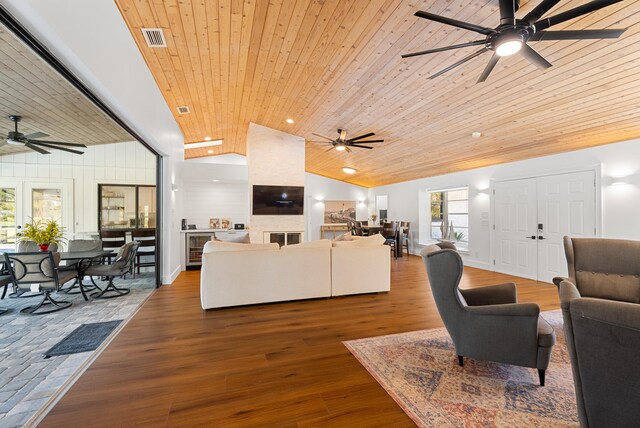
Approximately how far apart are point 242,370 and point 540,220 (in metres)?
6.12

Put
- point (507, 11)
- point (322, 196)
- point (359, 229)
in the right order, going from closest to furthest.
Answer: point (507, 11) < point (359, 229) < point (322, 196)

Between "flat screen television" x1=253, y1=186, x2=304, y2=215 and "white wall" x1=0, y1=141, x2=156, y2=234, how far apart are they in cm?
239

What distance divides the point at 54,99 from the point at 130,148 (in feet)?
13.2

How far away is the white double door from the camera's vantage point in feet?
16.1

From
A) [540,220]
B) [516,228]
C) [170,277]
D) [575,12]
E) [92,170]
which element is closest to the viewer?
[575,12]

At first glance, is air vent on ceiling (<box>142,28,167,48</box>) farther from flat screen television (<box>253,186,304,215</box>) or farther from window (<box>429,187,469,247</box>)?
window (<box>429,187,469,247</box>)

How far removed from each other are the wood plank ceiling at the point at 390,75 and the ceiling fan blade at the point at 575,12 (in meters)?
0.77

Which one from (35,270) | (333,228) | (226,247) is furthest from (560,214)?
(35,270)

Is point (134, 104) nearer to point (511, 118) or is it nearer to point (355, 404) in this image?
point (355, 404)

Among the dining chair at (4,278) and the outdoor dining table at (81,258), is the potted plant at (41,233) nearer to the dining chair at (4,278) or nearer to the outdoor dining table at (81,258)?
the outdoor dining table at (81,258)

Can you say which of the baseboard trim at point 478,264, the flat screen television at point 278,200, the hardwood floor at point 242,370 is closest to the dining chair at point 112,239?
the hardwood floor at point 242,370

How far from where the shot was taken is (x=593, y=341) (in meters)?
1.10

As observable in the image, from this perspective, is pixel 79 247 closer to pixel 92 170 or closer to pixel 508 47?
pixel 92 170

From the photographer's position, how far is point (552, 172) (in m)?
5.32
